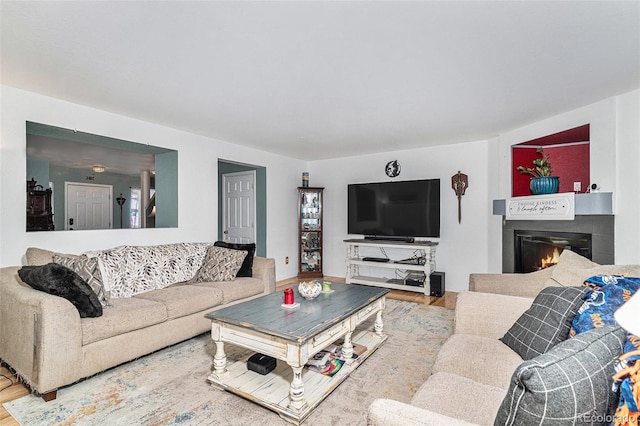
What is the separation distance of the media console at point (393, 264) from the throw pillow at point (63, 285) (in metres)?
3.76

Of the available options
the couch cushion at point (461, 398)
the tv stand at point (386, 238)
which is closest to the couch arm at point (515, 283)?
the couch cushion at point (461, 398)

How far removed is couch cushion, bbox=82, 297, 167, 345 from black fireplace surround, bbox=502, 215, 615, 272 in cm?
397

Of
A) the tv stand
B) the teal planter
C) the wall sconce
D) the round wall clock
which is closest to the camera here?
the teal planter

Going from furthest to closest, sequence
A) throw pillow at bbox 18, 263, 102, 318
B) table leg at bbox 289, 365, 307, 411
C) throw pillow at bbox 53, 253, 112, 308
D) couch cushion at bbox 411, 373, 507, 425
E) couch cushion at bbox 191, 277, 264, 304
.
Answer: couch cushion at bbox 191, 277, 264, 304 < throw pillow at bbox 53, 253, 112, 308 < throw pillow at bbox 18, 263, 102, 318 < table leg at bbox 289, 365, 307, 411 < couch cushion at bbox 411, 373, 507, 425

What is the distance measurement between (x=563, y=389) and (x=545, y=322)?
3.62 ft

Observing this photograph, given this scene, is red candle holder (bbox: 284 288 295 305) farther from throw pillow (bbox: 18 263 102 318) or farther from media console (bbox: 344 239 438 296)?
media console (bbox: 344 239 438 296)

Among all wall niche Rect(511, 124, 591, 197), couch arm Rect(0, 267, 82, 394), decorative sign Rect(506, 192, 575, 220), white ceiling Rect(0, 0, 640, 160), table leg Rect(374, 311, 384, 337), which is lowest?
table leg Rect(374, 311, 384, 337)

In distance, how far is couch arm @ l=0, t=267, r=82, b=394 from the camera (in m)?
1.99

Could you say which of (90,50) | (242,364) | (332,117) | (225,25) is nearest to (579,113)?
(332,117)

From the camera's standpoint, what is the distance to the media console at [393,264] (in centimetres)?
479

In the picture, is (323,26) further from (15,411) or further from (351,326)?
(15,411)

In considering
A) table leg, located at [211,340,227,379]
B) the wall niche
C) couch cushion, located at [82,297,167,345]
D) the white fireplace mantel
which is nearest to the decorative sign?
the white fireplace mantel

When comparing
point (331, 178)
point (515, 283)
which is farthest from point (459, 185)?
point (515, 283)

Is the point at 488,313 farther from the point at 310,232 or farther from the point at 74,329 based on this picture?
the point at 310,232
